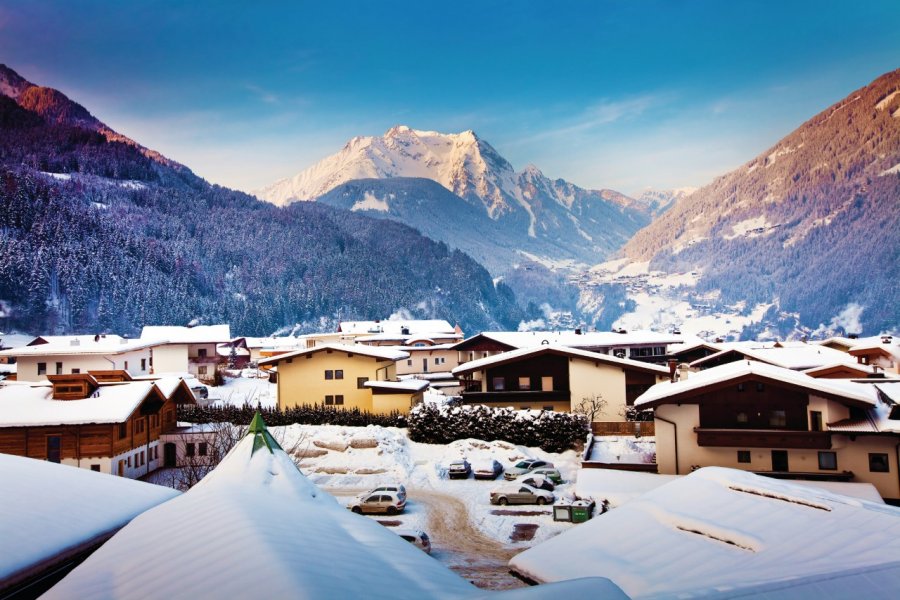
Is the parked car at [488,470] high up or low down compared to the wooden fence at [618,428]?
down

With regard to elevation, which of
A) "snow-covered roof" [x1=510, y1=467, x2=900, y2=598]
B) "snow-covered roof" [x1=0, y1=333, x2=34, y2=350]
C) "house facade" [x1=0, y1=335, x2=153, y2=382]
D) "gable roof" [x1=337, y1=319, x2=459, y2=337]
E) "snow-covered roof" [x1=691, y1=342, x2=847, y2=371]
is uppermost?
"snow-covered roof" [x1=0, y1=333, x2=34, y2=350]

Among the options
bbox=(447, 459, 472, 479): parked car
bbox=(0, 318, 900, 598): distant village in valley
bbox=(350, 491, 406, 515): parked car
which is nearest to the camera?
bbox=(0, 318, 900, 598): distant village in valley

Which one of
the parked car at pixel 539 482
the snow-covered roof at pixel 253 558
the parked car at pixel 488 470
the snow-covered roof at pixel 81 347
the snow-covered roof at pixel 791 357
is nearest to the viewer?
the snow-covered roof at pixel 253 558

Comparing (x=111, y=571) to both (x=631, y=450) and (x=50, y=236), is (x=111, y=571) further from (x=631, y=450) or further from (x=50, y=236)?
(x=50, y=236)

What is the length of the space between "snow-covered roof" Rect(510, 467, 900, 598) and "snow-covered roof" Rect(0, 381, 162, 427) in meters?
23.9

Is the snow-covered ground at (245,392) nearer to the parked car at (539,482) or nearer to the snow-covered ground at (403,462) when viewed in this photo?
the snow-covered ground at (403,462)

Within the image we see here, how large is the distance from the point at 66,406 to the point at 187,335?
137ft

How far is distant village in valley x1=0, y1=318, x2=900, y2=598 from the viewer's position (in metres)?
6.69

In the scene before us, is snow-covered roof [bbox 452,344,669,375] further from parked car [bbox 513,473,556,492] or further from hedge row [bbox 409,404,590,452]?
parked car [bbox 513,473,556,492]

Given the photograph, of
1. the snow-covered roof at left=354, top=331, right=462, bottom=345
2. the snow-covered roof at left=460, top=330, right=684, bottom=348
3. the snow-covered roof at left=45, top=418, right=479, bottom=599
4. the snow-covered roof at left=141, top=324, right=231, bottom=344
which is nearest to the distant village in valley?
the snow-covered roof at left=45, top=418, right=479, bottom=599

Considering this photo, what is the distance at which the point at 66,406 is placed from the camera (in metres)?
29.4

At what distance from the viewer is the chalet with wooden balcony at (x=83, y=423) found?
92.8 feet

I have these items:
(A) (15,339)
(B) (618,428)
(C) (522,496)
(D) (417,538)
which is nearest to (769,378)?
(C) (522,496)

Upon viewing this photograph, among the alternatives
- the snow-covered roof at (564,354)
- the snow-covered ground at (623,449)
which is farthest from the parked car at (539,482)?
the snow-covered roof at (564,354)
